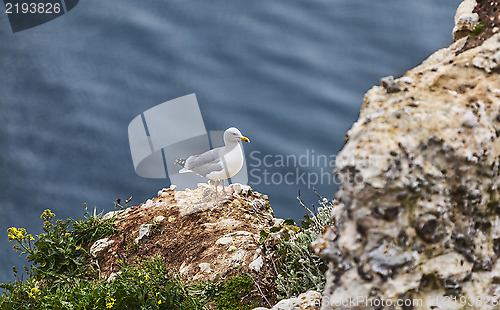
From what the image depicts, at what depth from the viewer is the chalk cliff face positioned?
5.11ft

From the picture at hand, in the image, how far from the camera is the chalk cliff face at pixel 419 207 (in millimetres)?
1558

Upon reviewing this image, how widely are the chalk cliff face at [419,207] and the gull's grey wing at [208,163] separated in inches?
90.1

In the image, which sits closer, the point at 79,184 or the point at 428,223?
the point at 428,223

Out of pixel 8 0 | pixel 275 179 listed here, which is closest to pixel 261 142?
pixel 275 179

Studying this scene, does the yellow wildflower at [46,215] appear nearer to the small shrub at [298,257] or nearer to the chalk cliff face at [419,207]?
the small shrub at [298,257]

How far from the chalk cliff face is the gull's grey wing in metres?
Result: 2.29

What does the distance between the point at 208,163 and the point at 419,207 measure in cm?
254

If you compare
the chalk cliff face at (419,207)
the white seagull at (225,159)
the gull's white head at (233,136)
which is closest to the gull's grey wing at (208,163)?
the white seagull at (225,159)

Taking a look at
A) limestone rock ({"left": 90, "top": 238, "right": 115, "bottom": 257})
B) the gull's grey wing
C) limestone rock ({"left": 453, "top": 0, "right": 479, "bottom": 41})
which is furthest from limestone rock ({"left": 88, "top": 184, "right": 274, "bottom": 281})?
limestone rock ({"left": 453, "top": 0, "right": 479, "bottom": 41})

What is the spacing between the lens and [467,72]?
185cm

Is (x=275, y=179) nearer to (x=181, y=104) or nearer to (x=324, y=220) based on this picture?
(x=181, y=104)

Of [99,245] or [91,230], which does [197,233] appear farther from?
[91,230]

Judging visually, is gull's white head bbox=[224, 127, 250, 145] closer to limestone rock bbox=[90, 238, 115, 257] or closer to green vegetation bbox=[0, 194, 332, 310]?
green vegetation bbox=[0, 194, 332, 310]

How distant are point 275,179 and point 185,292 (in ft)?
8.79
